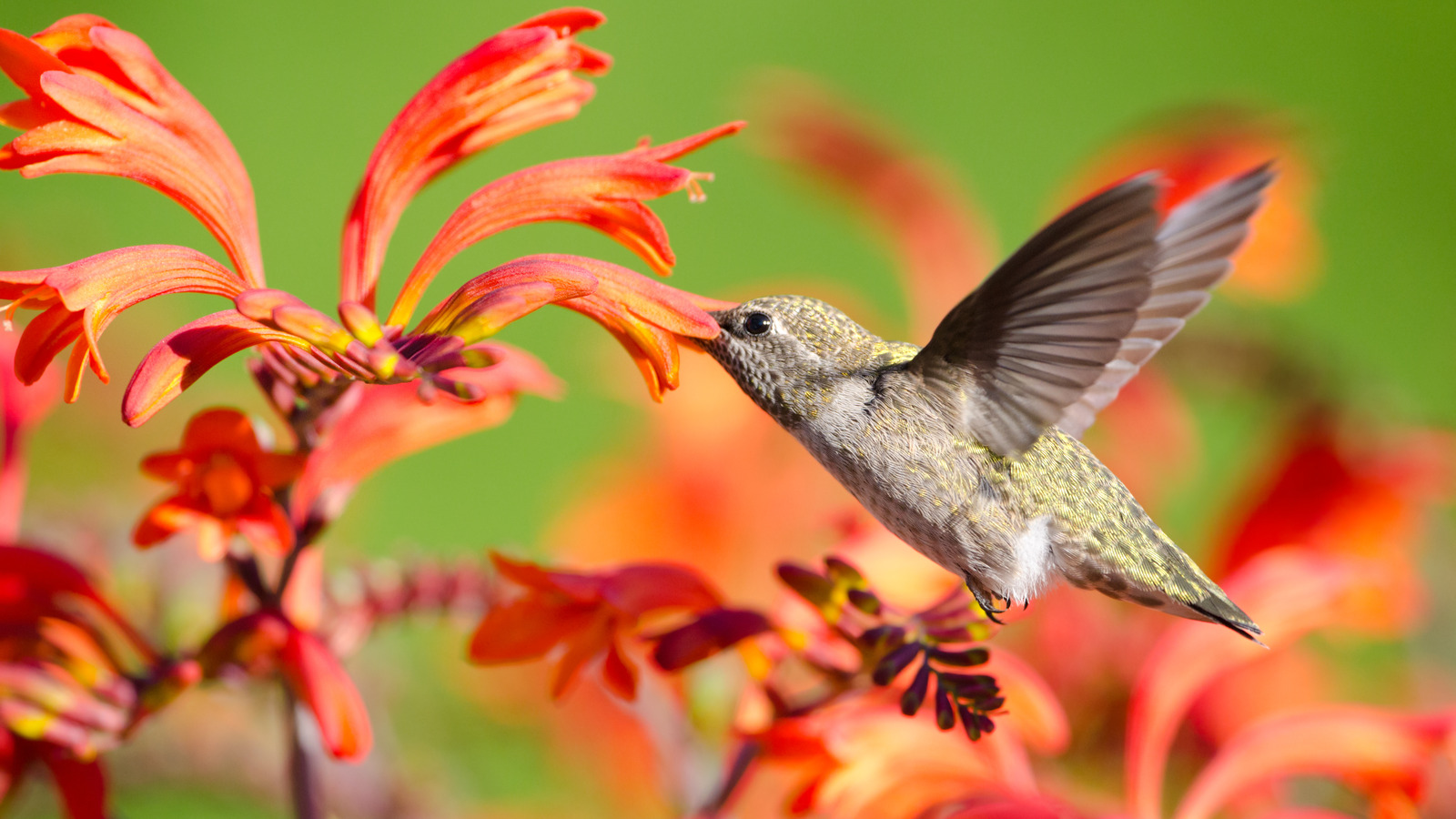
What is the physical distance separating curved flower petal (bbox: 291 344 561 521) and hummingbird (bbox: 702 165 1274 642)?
83mm

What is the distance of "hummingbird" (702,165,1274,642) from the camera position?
492mm

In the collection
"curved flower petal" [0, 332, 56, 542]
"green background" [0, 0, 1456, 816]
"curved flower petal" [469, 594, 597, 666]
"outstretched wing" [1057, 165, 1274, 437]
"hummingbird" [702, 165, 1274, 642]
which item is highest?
"outstretched wing" [1057, 165, 1274, 437]

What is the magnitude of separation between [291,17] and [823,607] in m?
2.93

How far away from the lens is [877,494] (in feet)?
1.70

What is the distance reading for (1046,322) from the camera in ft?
1.66

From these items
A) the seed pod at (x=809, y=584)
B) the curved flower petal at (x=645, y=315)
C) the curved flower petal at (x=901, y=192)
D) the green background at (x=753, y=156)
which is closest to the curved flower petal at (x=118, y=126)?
the curved flower petal at (x=645, y=315)

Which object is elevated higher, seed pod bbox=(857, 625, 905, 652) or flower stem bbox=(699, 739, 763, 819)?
seed pod bbox=(857, 625, 905, 652)

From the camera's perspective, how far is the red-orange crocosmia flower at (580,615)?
464 millimetres

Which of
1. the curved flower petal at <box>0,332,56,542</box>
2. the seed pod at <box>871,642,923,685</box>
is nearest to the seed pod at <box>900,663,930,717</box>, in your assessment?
the seed pod at <box>871,642,923,685</box>

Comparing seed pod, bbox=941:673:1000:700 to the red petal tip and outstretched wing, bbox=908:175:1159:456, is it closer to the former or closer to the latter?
outstretched wing, bbox=908:175:1159:456

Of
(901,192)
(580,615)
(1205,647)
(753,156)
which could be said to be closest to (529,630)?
(580,615)

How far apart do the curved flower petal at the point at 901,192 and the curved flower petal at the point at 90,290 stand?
65cm

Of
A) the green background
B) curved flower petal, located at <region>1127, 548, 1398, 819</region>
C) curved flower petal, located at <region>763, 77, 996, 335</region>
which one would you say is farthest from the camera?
the green background

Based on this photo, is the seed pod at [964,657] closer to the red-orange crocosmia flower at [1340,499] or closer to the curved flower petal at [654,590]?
the curved flower petal at [654,590]
